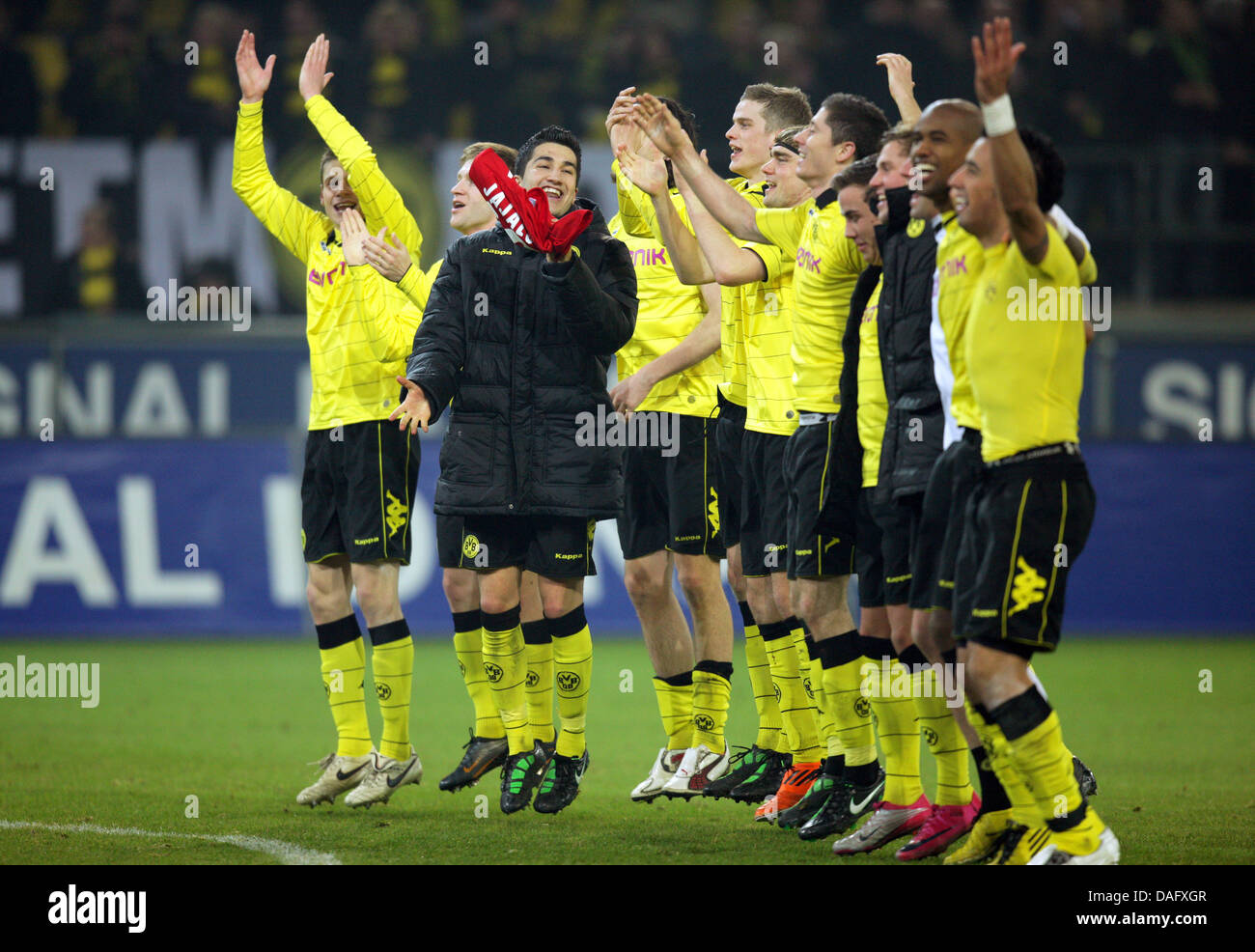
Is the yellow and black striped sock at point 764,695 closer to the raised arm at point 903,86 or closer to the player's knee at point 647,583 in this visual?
the player's knee at point 647,583

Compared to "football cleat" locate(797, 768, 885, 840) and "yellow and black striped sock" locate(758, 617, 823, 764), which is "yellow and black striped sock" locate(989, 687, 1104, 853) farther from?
"yellow and black striped sock" locate(758, 617, 823, 764)

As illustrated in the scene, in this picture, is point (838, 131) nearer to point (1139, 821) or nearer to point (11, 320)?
point (1139, 821)

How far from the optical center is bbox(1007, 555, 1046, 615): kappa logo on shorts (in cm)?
436

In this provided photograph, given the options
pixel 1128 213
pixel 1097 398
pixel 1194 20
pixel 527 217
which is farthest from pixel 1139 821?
pixel 1194 20

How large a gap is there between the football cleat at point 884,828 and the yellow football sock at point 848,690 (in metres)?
0.35

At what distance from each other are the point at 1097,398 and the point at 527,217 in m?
8.24

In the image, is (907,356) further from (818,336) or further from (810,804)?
(810,804)

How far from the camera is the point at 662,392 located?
6770mm

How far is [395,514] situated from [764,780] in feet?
5.98

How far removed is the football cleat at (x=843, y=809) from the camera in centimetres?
550

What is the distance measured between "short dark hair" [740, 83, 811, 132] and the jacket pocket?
1.74m

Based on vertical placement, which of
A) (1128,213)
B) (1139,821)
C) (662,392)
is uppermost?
(1128,213)
